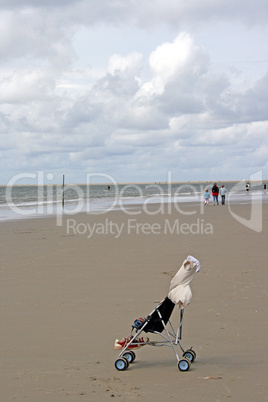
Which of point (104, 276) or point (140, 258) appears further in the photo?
point (140, 258)

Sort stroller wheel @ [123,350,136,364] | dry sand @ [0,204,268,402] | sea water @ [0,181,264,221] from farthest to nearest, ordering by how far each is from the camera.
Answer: sea water @ [0,181,264,221], stroller wheel @ [123,350,136,364], dry sand @ [0,204,268,402]

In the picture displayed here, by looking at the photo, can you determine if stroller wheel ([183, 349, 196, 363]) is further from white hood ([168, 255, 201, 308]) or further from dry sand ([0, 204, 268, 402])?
white hood ([168, 255, 201, 308])

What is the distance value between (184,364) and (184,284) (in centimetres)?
79

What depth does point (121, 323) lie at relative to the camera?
6750 millimetres

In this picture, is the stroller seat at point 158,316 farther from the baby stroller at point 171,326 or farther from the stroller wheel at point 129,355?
the stroller wheel at point 129,355

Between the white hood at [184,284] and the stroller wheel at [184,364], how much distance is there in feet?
1.73

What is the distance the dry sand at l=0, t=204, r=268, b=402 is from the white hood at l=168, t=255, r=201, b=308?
706 mm

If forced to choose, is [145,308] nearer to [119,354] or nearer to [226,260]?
[119,354]

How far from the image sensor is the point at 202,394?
4.44 metres

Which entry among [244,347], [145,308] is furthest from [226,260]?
[244,347]

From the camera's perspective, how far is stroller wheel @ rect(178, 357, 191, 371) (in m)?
4.97

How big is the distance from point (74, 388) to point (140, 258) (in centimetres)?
758

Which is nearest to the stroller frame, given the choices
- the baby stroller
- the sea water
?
the baby stroller

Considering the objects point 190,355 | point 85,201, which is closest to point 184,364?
point 190,355
